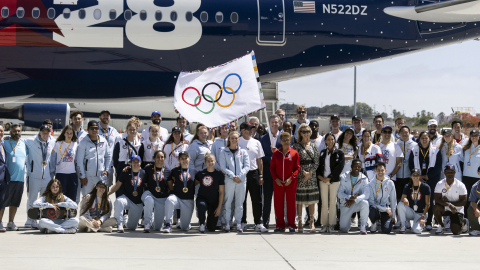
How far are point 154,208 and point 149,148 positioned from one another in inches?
46.3

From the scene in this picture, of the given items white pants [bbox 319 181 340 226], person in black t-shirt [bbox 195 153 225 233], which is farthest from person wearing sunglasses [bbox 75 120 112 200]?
white pants [bbox 319 181 340 226]

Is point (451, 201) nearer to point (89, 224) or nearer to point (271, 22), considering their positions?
point (271, 22)

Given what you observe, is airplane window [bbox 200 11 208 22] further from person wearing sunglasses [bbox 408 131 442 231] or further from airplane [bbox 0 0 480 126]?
person wearing sunglasses [bbox 408 131 442 231]

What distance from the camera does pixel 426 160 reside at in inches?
328

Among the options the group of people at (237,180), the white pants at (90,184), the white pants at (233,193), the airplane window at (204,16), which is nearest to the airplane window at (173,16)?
the airplane window at (204,16)

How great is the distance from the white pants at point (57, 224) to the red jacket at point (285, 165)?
3311 millimetres

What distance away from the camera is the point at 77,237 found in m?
6.79

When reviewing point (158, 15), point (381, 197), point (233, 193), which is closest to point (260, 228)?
point (233, 193)

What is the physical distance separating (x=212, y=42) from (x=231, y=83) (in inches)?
88.9

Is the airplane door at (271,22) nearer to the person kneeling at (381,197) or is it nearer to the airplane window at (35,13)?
the person kneeling at (381,197)

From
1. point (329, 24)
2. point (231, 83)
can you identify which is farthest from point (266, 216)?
point (329, 24)

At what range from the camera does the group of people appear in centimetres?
759

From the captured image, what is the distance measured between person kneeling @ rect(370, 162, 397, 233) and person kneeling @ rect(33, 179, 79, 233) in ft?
16.0

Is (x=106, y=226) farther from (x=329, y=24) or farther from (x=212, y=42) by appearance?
(x=329, y=24)
